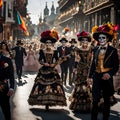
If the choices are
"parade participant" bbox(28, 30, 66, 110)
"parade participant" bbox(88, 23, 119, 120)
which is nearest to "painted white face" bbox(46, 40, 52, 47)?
"parade participant" bbox(28, 30, 66, 110)

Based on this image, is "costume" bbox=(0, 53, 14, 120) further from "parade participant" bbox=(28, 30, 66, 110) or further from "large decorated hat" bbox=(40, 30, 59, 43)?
"large decorated hat" bbox=(40, 30, 59, 43)

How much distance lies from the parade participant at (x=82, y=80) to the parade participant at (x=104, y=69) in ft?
6.18

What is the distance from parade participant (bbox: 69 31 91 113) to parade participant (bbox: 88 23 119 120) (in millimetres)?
1885

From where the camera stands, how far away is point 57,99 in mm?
9875

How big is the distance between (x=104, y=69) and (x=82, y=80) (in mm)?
2373

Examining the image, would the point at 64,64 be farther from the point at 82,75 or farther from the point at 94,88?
the point at 94,88

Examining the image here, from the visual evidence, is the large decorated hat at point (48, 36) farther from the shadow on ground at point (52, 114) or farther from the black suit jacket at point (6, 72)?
the black suit jacket at point (6, 72)

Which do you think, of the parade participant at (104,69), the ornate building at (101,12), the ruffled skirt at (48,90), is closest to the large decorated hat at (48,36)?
the ruffled skirt at (48,90)

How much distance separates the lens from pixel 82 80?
408 inches

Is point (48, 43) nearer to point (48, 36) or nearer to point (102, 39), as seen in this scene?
point (48, 36)

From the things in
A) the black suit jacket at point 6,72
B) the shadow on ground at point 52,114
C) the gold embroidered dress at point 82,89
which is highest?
the black suit jacket at point 6,72

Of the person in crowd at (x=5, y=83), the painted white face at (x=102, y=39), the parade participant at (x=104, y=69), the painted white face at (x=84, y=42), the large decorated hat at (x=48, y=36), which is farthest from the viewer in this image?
the painted white face at (x=84, y=42)

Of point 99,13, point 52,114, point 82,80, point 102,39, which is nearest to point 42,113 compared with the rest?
point 52,114

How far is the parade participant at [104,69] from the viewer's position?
789cm
